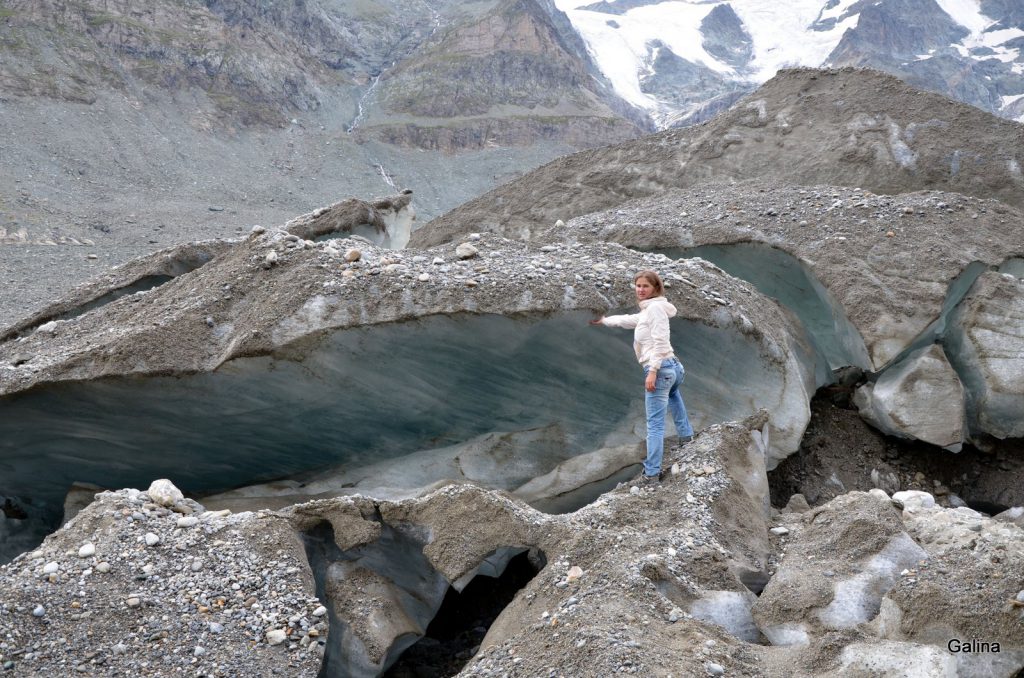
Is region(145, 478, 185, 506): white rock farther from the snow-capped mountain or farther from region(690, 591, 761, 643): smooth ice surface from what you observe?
the snow-capped mountain

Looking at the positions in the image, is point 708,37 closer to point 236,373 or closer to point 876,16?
point 876,16

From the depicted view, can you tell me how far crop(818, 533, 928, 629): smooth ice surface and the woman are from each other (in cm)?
191

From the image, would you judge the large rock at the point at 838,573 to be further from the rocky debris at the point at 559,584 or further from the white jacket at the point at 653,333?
the white jacket at the point at 653,333

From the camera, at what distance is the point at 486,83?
76.6m

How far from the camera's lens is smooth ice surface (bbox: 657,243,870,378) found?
33.7 feet

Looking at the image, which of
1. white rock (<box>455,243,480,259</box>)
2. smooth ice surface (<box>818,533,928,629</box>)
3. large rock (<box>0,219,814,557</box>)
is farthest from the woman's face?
smooth ice surface (<box>818,533,928,629</box>)

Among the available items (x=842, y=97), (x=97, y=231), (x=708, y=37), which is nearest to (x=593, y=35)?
(x=708, y=37)

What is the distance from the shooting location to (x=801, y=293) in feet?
36.7

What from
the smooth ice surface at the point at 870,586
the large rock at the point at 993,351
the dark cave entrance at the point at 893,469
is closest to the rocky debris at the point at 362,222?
the dark cave entrance at the point at 893,469

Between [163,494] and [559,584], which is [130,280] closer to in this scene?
[163,494]

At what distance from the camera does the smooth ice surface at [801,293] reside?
10.3m

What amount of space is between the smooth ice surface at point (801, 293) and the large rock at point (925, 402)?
17.1 inches

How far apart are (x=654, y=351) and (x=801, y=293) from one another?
4801 mm

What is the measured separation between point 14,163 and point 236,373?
46.0 meters
